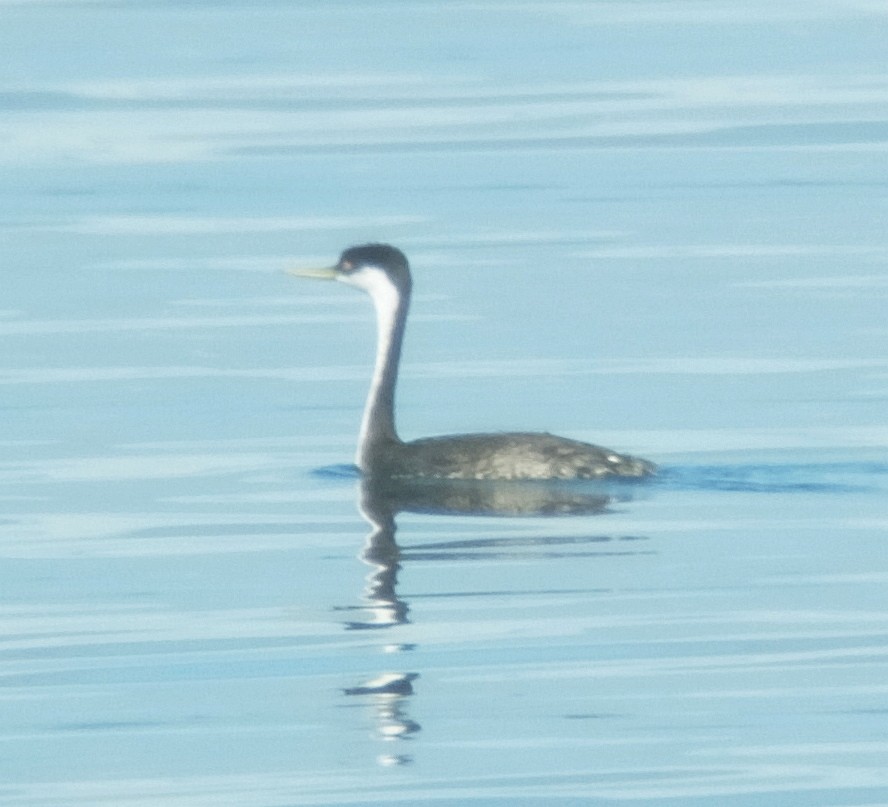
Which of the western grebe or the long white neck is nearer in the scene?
the western grebe

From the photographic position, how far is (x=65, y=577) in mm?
13508

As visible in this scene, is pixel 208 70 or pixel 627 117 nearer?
pixel 627 117

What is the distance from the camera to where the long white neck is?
16.7 m

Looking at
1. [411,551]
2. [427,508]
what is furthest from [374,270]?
[411,551]

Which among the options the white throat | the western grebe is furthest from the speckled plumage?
the white throat

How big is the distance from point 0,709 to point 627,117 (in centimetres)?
3334

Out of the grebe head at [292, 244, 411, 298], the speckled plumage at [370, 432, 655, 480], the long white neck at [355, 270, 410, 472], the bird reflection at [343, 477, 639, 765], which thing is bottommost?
the bird reflection at [343, 477, 639, 765]

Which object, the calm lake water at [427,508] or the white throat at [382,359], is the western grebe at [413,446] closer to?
the white throat at [382,359]

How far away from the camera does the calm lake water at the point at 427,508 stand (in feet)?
33.9

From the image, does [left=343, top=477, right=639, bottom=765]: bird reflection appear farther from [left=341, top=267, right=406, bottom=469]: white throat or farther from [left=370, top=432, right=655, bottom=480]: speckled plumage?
[left=341, top=267, right=406, bottom=469]: white throat

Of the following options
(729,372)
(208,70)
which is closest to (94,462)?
(729,372)

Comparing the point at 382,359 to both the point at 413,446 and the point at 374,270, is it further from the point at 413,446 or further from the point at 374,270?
the point at 413,446

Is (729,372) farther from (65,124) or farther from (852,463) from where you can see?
(65,124)

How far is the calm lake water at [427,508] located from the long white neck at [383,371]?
0.37 meters
